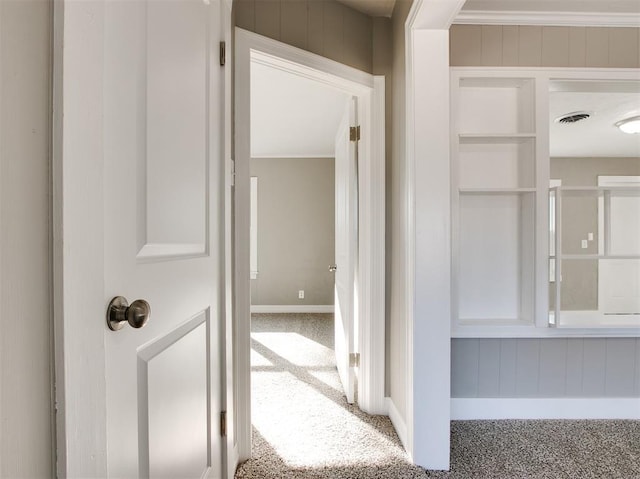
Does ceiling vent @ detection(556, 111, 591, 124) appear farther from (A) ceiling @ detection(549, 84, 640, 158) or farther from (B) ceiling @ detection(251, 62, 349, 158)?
(B) ceiling @ detection(251, 62, 349, 158)

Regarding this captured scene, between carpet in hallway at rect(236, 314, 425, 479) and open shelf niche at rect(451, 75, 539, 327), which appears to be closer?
carpet in hallway at rect(236, 314, 425, 479)

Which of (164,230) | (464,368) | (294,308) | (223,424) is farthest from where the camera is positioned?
(294,308)

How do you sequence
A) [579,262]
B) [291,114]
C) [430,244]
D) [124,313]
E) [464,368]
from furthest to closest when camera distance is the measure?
[291,114] → [579,262] → [464,368] → [430,244] → [124,313]

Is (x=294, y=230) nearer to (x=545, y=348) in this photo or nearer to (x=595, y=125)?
(x=545, y=348)

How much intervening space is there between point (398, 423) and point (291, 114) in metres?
2.83

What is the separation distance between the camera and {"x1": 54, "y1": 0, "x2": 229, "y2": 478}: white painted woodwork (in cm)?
52

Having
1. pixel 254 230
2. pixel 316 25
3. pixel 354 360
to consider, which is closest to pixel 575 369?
pixel 354 360

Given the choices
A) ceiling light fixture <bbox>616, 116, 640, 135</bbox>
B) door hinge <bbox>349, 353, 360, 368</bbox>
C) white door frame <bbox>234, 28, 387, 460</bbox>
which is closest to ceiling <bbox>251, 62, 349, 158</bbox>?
white door frame <bbox>234, 28, 387, 460</bbox>

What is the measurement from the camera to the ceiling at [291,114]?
260 cm

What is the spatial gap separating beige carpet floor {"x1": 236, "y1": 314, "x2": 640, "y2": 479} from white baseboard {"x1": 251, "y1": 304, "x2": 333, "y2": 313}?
8.51 feet

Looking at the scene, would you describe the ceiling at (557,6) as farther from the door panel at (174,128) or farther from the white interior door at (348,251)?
the door panel at (174,128)

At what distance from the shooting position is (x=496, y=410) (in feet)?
6.55

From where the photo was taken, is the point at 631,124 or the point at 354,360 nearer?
the point at 354,360

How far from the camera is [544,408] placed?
2006mm
